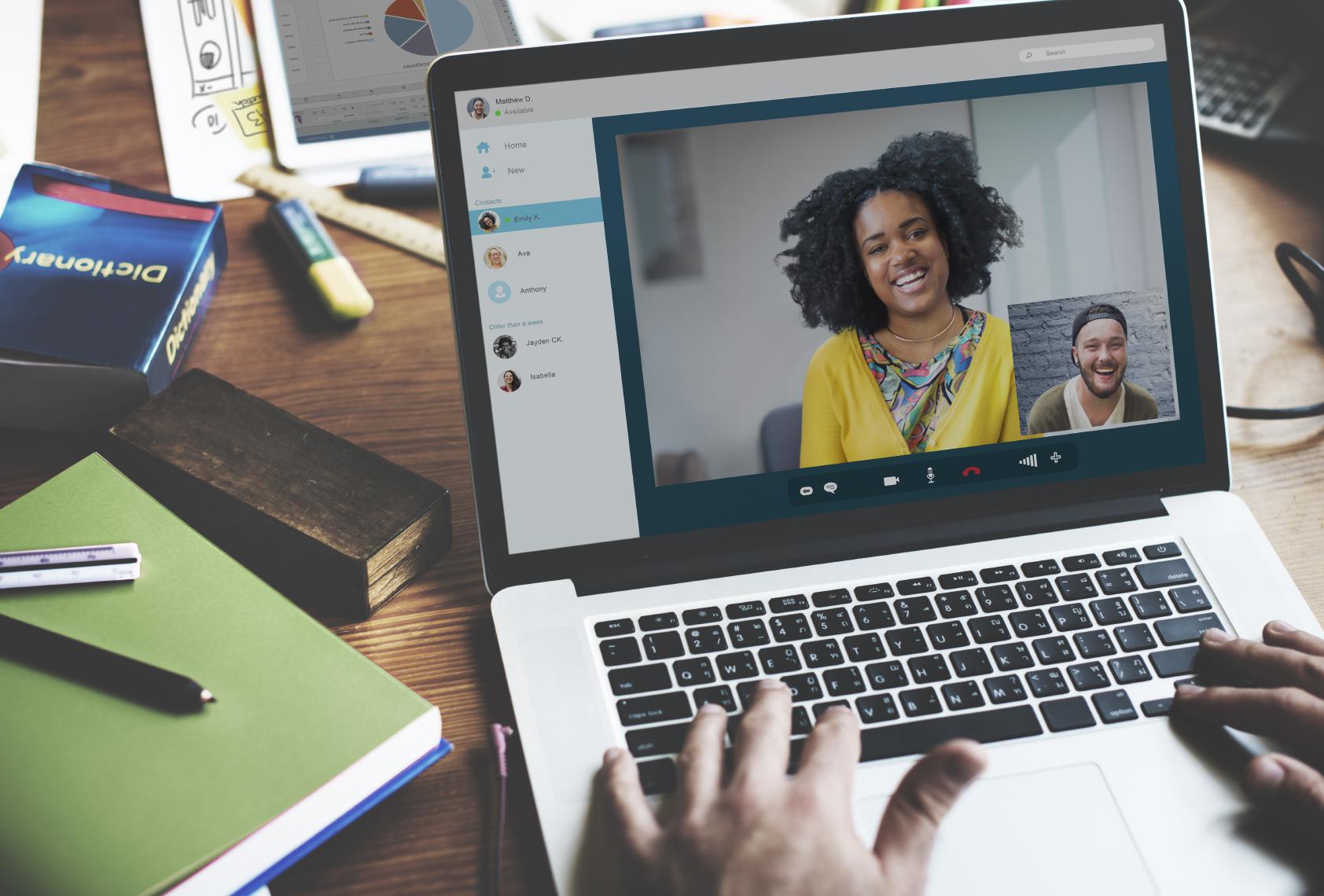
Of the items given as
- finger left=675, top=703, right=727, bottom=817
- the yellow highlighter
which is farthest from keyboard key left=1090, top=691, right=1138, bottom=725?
the yellow highlighter

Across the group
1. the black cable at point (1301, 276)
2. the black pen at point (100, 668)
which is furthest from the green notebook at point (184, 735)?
the black cable at point (1301, 276)

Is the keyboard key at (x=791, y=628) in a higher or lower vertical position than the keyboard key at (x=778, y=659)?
higher

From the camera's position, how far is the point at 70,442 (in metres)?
0.76

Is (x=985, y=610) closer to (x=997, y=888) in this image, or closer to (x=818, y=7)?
(x=997, y=888)

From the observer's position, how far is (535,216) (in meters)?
0.65

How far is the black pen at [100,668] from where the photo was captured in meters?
0.53

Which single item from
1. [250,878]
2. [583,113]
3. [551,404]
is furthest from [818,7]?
[250,878]

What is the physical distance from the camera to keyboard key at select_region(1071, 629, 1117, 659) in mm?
601

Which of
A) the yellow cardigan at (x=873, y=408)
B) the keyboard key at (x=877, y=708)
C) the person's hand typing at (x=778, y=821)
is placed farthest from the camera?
the yellow cardigan at (x=873, y=408)

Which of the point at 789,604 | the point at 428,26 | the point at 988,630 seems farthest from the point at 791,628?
the point at 428,26

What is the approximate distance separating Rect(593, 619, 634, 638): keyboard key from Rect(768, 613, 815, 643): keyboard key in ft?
Result: 0.28

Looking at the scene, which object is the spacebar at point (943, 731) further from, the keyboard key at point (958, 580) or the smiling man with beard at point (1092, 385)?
the smiling man with beard at point (1092, 385)

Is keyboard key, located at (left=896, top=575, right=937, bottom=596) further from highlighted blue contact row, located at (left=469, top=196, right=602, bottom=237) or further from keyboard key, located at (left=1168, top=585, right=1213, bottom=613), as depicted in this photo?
highlighted blue contact row, located at (left=469, top=196, right=602, bottom=237)

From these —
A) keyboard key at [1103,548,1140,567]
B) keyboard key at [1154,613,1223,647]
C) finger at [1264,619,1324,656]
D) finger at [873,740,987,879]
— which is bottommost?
finger at [873,740,987,879]
